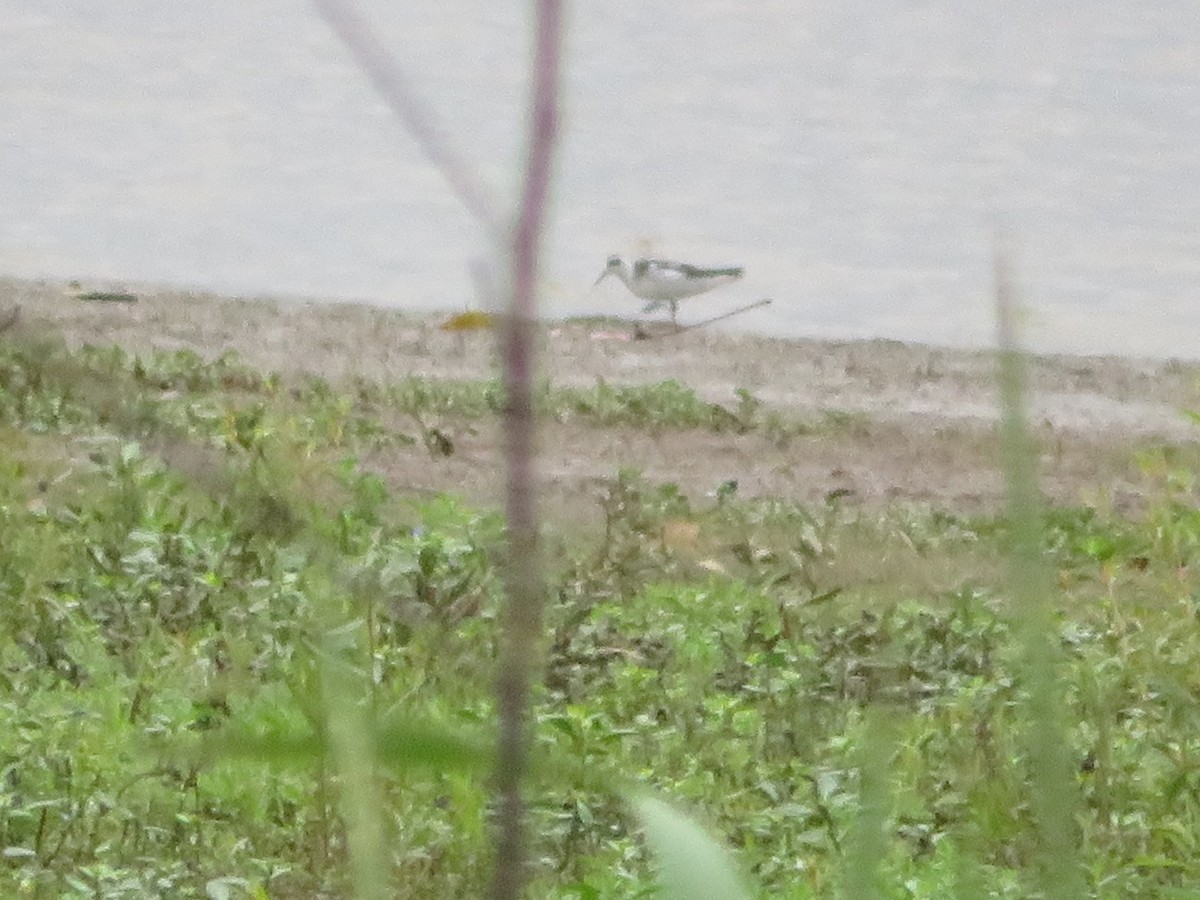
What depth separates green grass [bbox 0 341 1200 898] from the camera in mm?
2980

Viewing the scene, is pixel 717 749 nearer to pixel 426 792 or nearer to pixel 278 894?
pixel 426 792

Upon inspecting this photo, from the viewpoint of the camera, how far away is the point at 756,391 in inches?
279

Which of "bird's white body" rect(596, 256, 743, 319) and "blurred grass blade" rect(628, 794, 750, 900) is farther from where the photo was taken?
"bird's white body" rect(596, 256, 743, 319)

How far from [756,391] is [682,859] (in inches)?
253

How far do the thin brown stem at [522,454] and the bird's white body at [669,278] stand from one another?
701 centimetres

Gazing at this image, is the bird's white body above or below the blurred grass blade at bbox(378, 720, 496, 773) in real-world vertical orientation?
above

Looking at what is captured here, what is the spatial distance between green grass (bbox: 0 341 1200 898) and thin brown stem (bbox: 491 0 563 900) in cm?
136

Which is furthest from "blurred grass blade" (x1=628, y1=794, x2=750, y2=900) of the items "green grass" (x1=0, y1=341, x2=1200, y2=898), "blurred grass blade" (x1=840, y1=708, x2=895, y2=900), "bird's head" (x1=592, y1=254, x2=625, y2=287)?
"bird's head" (x1=592, y1=254, x2=625, y2=287)

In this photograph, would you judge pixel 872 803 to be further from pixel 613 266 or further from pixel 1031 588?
pixel 613 266

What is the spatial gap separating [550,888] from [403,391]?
11.8 feet

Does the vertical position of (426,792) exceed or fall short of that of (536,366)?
it falls short

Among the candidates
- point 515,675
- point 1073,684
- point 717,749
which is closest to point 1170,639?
point 1073,684

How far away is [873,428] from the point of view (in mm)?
6551

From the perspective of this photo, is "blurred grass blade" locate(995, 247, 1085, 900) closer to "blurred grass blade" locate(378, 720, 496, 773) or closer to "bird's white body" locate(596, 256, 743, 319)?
"blurred grass blade" locate(378, 720, 496, 773)
